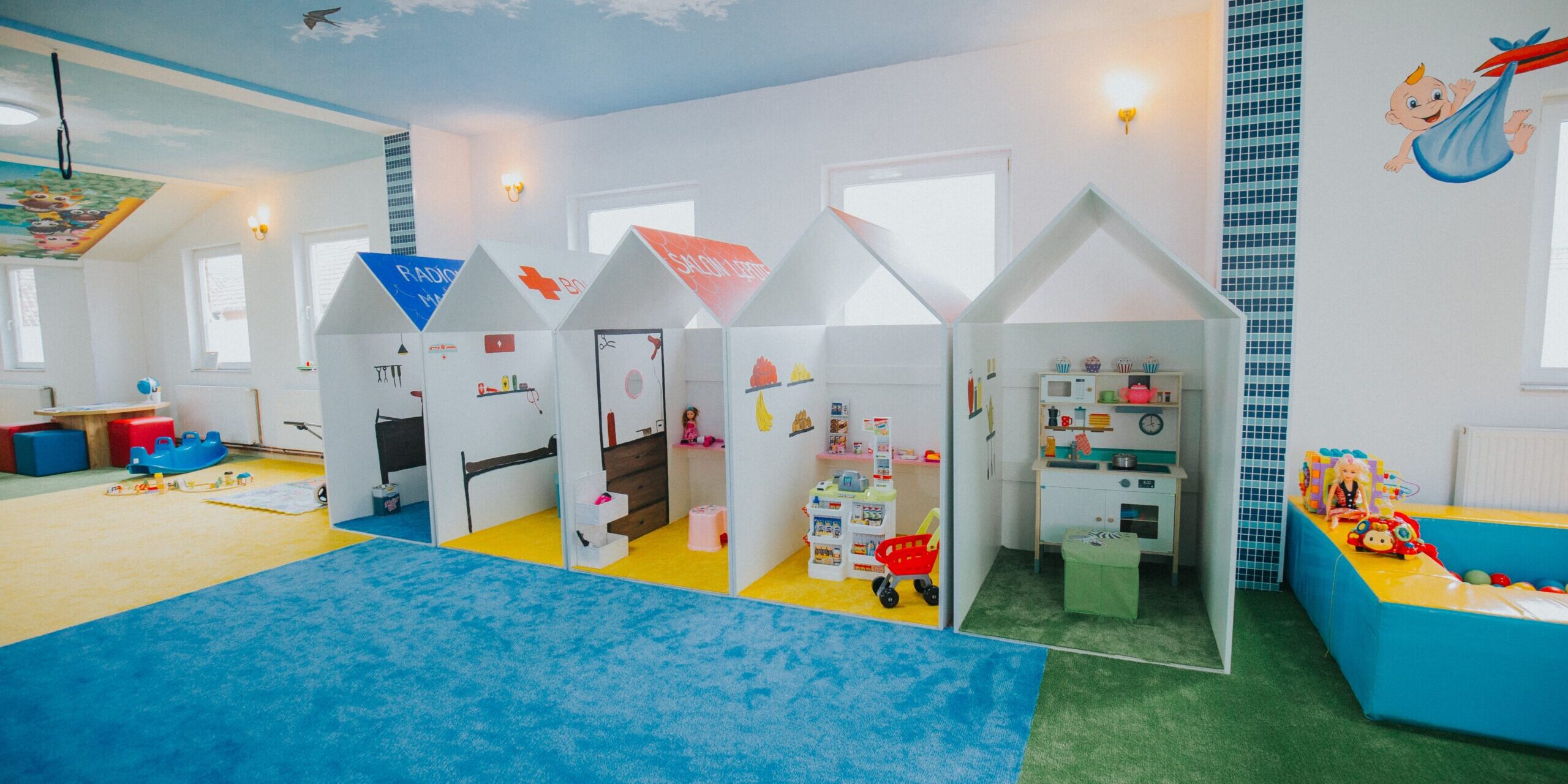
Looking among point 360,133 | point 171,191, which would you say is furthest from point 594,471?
point 171,191

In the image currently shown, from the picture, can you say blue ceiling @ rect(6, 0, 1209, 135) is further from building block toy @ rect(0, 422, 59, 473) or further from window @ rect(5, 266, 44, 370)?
window @ rect(5, 266, 44, 370)

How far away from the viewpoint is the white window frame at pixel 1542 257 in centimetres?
434

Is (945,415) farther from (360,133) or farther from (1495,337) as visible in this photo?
(360,133)

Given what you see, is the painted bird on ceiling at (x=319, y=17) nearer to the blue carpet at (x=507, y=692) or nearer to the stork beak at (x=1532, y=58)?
the blue carpet at (x=507, y=692)

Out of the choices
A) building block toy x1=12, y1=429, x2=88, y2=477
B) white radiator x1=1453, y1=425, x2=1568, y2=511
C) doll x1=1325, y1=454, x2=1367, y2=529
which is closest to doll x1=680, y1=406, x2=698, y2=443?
doll x1=1325, y1=454, x2=1367, y2=529

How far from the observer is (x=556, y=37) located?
539 centimetres

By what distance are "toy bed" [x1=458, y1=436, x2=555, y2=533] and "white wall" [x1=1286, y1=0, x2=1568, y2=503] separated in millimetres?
6425

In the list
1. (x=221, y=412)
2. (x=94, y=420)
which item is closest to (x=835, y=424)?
(x=221, y=412)

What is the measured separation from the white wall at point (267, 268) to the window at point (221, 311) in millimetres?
154

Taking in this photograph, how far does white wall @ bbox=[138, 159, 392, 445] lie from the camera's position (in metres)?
8.92

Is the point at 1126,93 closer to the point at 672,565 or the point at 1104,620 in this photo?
the point at 1104,620

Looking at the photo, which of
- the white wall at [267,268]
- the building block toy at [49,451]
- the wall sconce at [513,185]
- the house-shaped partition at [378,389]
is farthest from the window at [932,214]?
the building block toy at [49,451]

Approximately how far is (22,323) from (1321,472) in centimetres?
1668

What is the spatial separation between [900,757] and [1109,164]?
443cm
